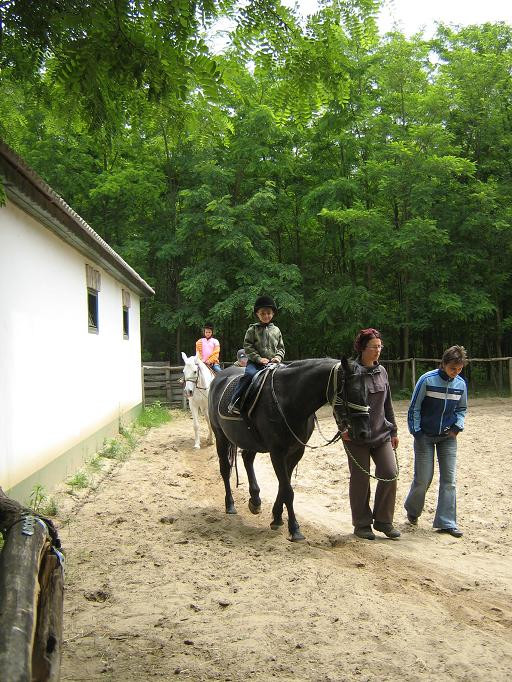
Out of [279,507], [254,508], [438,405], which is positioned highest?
[438,405]

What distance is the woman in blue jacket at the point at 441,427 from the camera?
6246 millimetres

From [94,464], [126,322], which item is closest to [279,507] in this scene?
[94,464]

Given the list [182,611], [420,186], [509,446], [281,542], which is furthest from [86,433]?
[420,186]

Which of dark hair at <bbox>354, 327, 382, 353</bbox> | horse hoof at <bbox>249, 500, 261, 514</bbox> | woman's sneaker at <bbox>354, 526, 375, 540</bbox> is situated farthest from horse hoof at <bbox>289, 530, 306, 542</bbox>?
dark hair at <bbox>354, 327, 382, 353</bbox>

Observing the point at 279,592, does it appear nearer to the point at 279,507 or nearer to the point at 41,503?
the point at 279,507

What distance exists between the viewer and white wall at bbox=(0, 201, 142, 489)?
22.0 feet

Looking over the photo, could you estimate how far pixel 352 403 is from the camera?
567 cm

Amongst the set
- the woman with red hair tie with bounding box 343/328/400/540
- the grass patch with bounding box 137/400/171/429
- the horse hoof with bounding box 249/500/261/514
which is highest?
the woman with red hair tie with bounding box 343/328/400/540

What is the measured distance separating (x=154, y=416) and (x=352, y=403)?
40.6ft

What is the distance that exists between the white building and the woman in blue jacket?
432cm

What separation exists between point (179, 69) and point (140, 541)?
171 inches

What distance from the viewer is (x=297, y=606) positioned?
425cm

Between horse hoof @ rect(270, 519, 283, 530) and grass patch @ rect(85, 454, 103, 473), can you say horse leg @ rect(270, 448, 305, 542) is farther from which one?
grass patch @ rect(85, 454, 103, 473)

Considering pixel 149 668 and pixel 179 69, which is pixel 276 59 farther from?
pixel 149 668
